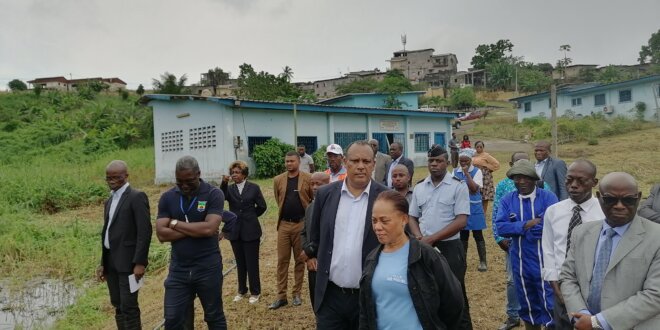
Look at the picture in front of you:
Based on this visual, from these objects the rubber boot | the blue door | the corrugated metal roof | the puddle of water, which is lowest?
the puddle of water

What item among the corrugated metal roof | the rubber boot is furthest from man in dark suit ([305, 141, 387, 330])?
the corrugated metal roof

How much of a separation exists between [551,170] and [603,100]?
114 ft

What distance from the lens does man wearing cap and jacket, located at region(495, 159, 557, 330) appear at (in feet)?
12.7

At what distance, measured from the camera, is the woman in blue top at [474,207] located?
6430 mm

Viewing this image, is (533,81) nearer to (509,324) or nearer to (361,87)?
(361,87)

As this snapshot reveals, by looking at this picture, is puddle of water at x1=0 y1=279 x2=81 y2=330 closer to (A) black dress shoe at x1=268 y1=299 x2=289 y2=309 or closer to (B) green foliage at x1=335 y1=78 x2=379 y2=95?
(A) black dress shoe at x1=268 y1=299 x2=289 y2=309

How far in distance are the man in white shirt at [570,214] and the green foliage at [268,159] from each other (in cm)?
1555

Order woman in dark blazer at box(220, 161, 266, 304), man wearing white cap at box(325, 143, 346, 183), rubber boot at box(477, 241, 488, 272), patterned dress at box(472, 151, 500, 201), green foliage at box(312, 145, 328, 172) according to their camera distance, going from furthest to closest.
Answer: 1. green foliage at box(312, 145, 328, 172)
2. patterned dress at box(472, 151, 500, 201)
3. rubber boot at box(477, 241, 488, 272)
4. woman in dark blazer at box(220, 161, 266, 304)
5. man wearing white cap at box(325, 143, 346, 183)

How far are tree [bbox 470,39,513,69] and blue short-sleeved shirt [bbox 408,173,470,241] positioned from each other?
65.6 m

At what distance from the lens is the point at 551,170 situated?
19.4 feet

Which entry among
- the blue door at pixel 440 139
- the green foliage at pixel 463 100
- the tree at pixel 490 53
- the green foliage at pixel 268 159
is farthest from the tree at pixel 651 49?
the green foliage at pixel 268 159

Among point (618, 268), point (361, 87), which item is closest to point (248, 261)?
point (618, 268)

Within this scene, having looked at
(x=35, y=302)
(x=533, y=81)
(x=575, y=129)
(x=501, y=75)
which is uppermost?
(x=501, y=75)

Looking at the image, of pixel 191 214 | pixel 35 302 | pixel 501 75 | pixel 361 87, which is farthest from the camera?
pixel 501 75
